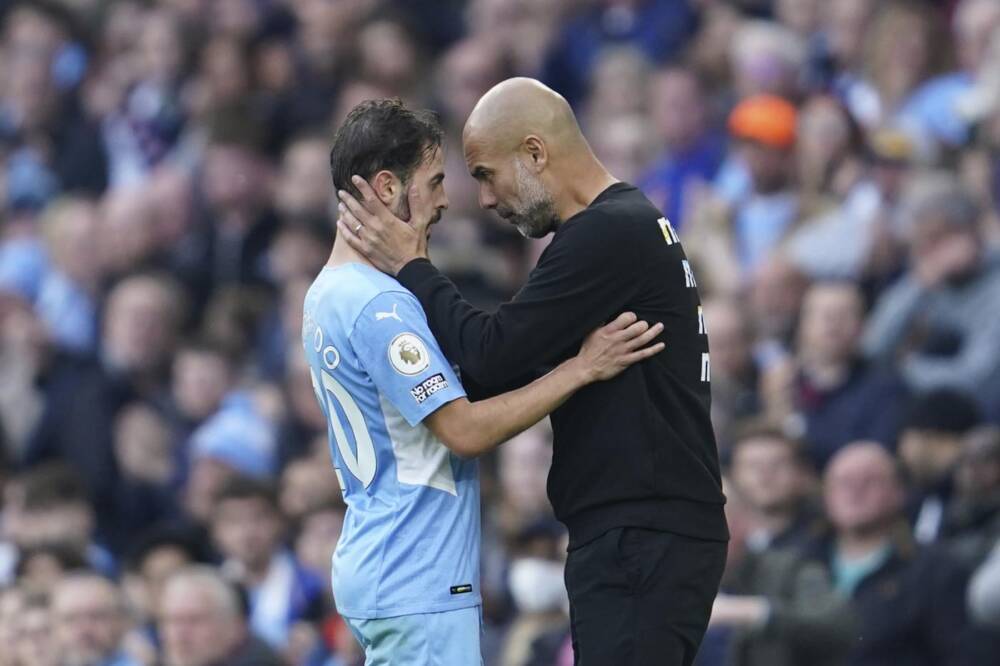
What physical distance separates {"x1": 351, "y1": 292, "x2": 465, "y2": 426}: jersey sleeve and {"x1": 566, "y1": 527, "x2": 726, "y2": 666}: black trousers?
21.9 inches

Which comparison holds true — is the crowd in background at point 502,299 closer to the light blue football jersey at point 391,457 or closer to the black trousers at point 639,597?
the black trousers at point 639,597

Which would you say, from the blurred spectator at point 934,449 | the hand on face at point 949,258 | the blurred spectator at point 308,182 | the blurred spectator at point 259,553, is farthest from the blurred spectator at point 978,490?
the blurred spectator at point 308,182

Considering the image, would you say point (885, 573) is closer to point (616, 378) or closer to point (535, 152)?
point (616, 378)

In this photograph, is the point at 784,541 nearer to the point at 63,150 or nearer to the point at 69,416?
the point at 69,416

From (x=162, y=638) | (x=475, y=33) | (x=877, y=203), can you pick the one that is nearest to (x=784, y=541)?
(x=877, y=203)

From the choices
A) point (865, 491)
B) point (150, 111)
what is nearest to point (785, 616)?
point (865, 491)

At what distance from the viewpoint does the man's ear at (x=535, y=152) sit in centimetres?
548

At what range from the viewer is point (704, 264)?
33.1 feet

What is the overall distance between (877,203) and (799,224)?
1.58 feet

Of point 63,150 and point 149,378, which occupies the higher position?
point 63,150

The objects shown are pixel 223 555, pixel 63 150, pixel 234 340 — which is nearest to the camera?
pixel 223 555

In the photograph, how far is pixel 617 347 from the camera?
5.27 meters

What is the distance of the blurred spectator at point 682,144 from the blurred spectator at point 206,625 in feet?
11.9

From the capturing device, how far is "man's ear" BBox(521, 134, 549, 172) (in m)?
5.48
